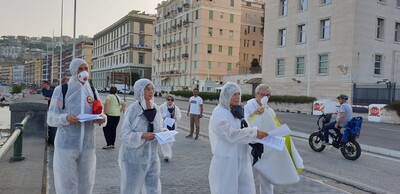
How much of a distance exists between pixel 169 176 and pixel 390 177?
4.83m

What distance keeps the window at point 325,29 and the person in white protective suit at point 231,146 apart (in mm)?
34886

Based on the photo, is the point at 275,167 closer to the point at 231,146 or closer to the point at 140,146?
the point at 231,146

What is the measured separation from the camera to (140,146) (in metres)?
4.58

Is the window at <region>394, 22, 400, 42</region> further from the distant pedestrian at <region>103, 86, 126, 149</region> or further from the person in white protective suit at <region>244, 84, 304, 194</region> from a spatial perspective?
the person in white protective suit at <region>244, 84, 304, 194</region>

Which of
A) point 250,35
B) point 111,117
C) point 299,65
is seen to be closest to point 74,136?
point 111,117

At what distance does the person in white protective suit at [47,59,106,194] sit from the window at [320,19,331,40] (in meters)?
35.3

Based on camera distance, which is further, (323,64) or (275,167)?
(323,64)

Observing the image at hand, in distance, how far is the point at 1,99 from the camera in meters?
40.3

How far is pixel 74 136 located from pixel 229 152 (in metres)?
1.93

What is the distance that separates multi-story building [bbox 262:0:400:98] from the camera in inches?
1355

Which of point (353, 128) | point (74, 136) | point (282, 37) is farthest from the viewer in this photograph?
point (282, 37)

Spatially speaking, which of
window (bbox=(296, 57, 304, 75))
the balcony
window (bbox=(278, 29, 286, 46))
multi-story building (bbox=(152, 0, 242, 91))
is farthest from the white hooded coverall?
the balcony

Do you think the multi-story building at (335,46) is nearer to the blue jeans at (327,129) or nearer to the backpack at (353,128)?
the blue jeans at (327,129)

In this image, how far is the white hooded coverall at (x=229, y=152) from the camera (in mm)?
4453
